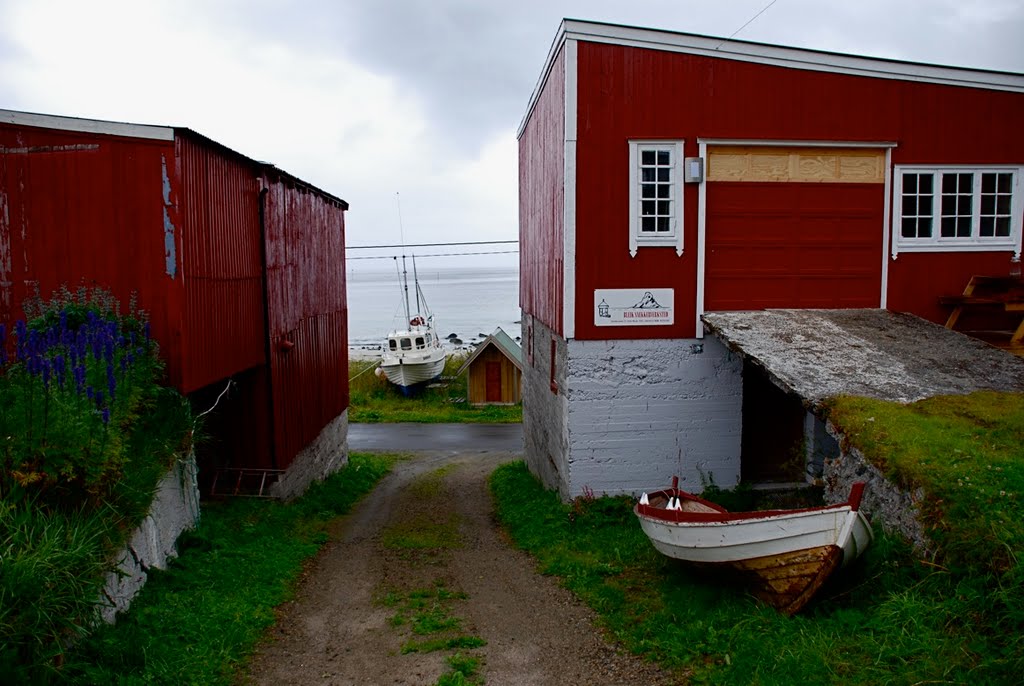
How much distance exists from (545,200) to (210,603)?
8.44 m

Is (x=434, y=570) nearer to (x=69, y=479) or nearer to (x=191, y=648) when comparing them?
(x=191, y=648)

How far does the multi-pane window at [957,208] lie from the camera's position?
465 inches

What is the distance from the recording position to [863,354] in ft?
31.9

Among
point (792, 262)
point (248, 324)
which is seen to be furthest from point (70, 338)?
point (792, 262)

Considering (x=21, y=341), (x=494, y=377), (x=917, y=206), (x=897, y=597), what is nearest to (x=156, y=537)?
(x=21, y=341)

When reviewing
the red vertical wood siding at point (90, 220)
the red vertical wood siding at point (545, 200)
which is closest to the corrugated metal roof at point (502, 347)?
the red vertical wood siding at point (545, 200)

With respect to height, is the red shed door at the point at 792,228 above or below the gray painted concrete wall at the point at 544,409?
above

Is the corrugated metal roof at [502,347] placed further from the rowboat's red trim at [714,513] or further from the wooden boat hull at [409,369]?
the rowboat's red trim at [714,513]

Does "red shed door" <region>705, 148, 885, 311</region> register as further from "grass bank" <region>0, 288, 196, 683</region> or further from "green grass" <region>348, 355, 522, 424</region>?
"green grass" <region>348, 355, 522, 424</region>

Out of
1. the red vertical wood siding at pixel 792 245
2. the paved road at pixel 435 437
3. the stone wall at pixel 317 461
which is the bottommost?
the paved road at pixel 435 437

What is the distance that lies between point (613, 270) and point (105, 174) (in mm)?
6675

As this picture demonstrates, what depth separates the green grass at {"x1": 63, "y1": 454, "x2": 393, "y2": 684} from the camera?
20.1 ft

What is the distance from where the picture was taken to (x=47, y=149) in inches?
380

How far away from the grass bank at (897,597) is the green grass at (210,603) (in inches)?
138
